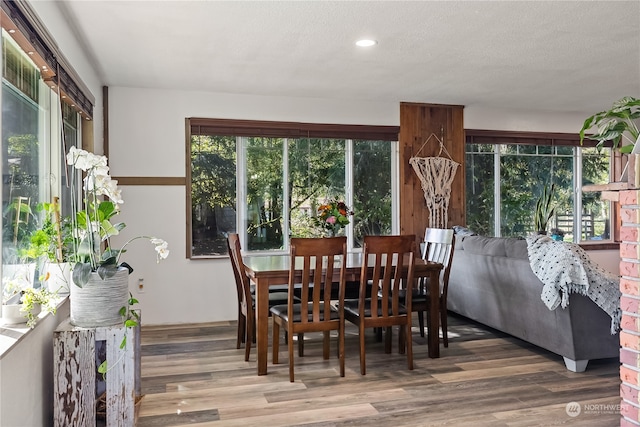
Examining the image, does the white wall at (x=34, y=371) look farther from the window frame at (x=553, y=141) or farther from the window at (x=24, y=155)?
the window frame at (x=553, y=141)

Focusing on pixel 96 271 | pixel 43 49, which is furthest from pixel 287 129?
pixel 96 271

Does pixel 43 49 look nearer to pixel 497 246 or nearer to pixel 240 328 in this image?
pixel 240 328

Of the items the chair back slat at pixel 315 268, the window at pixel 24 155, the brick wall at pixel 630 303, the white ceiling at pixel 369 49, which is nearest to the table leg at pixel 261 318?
the chair back slat at pixel 315 268

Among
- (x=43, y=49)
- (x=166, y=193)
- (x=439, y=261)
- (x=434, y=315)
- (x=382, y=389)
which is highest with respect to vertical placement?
(x=43, y=49)

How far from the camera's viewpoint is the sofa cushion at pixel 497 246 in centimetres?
403

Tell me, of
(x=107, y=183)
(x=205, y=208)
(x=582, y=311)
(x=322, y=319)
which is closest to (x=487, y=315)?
(x=582, y=311)

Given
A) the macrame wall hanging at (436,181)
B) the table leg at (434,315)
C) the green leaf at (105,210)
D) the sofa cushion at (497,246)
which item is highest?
the macrame wall hanging at (436,181)

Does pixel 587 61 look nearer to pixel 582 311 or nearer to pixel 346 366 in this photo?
pixel 582 311

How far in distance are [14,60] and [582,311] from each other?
3646 millimetres

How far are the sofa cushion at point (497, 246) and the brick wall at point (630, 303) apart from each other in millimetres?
1635

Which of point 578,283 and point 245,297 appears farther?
point 245,297

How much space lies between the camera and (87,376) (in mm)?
2371

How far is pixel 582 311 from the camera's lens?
352 cm

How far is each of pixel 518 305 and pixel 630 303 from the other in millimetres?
1835
